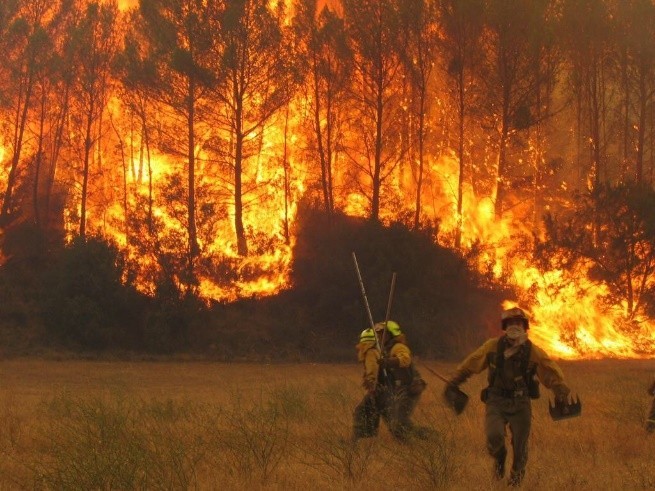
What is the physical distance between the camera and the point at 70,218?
42594mm

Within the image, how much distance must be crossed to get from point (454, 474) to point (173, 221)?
103 ft

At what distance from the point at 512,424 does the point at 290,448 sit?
373cm

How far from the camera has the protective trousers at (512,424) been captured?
30.0ft

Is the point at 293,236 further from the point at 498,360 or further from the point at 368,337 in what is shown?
the point at 498,360

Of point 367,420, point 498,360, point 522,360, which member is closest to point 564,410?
point 522,360

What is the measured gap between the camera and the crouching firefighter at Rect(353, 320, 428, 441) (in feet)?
38.3

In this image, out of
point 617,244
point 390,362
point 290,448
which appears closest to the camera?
point 390,362

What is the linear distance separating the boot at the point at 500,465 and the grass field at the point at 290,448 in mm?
137

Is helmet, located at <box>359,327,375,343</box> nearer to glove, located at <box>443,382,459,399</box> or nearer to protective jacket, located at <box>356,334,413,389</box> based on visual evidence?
protective jacket, located at <box>356,334,413,389</box>

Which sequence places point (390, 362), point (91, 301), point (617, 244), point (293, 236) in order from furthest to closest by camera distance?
point (293, 236)
point (617, 244)
point (91, 301)
point (390, 362)

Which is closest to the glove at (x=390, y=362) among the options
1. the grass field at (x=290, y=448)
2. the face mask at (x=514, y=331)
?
the grass field at (x=290, y=448)

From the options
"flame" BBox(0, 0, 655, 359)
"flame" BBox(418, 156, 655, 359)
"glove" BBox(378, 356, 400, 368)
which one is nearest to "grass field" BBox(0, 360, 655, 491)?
"glove" BBox(378, 356, 400, 368)

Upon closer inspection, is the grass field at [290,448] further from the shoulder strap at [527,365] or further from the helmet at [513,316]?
the helmet at [513,316]

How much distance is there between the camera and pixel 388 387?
1177cm
